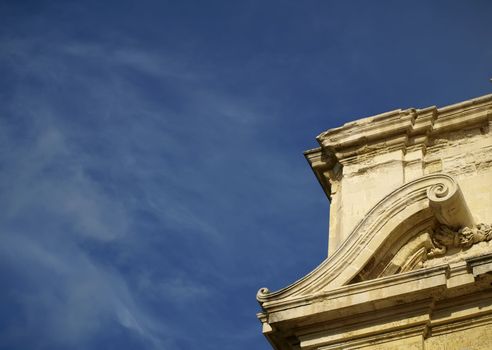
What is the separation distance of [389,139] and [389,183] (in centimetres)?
81

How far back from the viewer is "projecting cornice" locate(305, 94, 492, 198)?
1462 centimetres

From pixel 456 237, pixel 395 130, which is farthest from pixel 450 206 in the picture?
pixel 395 130

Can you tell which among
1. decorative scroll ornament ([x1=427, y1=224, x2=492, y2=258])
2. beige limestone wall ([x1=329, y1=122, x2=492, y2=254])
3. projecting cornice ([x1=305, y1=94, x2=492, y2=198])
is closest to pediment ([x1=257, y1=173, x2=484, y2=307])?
decorative scroll ornament ([x1=427, y1=224, x2=492, y2=258])

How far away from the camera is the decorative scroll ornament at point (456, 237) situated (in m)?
12.8

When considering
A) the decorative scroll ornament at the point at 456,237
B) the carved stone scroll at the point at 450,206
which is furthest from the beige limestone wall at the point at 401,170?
the decorative scroll ornament at the point at 456,237

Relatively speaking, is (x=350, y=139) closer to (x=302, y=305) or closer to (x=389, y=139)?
(x=389, y=139)

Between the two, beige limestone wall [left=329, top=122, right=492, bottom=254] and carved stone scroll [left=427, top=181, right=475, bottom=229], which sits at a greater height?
beige limestone wall [left=329, top=122, right=492, bottom=254]

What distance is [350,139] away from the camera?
15039 millimetres

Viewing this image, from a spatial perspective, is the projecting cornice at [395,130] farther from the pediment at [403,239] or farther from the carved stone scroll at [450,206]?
the carved stone scroll at [450,206]

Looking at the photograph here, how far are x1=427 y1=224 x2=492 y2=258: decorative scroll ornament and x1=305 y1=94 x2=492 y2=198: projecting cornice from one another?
Answer: 76.7 inches

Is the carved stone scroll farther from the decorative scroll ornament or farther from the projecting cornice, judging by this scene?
the projecting cornice

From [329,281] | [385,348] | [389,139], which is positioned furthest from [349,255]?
[389,139]

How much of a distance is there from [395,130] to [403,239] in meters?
2.15

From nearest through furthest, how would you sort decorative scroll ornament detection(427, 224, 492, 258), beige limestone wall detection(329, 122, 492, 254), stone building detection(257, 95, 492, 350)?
stone building detection(257, 95, 492, 350) < decorative scroll ornament detection(427, 224, 492, 258) < beige limestone wall detection(329, 122, 492, 254)
